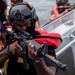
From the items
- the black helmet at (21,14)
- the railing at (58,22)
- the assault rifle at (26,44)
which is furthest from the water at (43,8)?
the assault rifle at (26,44)

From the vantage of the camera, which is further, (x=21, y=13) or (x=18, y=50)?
(x=21, y=13)

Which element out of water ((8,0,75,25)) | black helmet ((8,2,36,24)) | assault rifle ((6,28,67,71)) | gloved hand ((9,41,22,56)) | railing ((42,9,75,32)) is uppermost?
black helmet ((8,2,36,24))

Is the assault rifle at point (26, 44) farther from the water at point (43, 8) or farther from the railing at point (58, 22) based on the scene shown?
the water at point (43, 8)

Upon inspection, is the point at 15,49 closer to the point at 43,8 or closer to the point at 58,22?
the point at 58,22

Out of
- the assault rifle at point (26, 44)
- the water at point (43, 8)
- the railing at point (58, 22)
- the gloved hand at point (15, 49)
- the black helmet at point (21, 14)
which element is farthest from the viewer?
the water at point (43, 8)

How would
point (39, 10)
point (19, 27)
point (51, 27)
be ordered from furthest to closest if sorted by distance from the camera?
1. point (39, 10)
2. point (51, 27)
3. point (19, 27)

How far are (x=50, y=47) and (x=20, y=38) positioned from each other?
0.27 metres

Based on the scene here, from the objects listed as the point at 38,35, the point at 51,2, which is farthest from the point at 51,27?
the point at 51,2

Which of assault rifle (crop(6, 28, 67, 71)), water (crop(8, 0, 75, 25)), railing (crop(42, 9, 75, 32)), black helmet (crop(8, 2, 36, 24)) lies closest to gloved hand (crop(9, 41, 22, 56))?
assault rifle (crop(6, 28, 67, 71))

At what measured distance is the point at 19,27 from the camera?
2076 mm

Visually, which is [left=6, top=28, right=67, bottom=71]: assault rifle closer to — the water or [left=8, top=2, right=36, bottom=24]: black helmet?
[left=8, top=2, right=36, bottom=24]: black helmet

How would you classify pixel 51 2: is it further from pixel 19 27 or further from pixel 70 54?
pixel 19 27

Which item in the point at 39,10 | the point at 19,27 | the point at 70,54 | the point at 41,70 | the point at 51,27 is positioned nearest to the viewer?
the point at 41,70

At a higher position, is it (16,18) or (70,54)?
(16,18)
